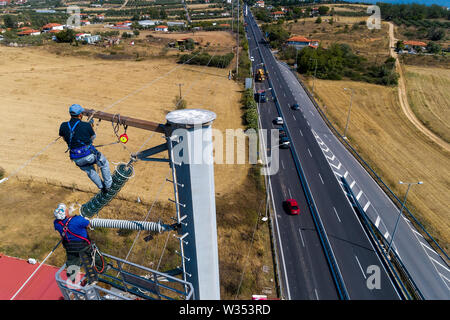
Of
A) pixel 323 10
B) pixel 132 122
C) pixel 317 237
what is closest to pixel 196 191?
pixel 132 122

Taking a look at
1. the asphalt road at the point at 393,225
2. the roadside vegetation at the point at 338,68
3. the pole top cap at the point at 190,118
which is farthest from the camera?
the roadside vegetation at the point at 338,68

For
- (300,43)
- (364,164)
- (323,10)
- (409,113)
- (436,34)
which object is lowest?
(364,164)

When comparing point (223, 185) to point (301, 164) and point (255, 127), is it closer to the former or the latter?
point (301, 164)

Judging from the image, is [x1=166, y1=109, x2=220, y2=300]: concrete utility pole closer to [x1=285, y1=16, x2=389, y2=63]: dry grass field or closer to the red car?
the red car

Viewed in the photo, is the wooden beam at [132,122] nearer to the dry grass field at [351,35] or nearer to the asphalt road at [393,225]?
the asphalt road at [393,225]

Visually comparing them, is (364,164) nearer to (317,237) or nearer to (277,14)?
(317,237)

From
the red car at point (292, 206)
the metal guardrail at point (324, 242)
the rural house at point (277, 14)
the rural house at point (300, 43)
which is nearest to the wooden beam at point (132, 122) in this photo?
the metal guardrail at point (324, 242)
